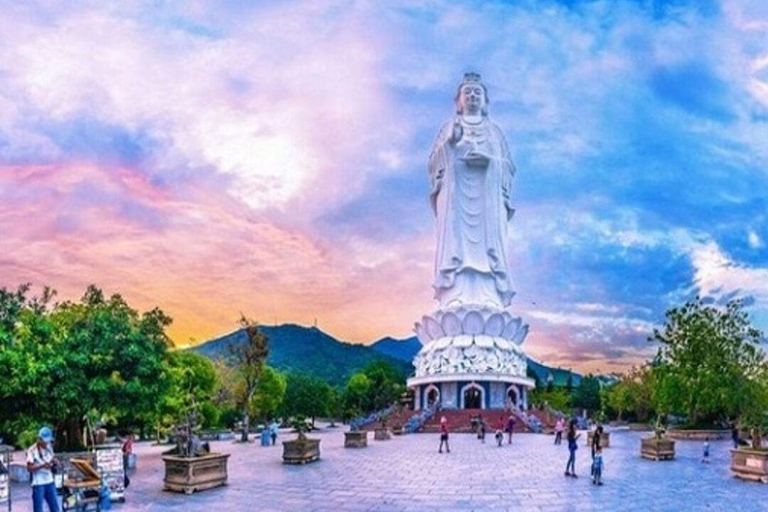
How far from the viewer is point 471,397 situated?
7269cm

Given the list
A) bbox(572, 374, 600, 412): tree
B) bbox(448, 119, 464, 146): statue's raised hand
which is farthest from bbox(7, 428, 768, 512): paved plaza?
bbox(572, 374, 600, 412): tree

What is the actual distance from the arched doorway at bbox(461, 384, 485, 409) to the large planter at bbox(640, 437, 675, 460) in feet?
139

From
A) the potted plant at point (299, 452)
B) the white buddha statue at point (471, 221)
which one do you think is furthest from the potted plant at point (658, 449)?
the white buddha statue at point (471, 221)

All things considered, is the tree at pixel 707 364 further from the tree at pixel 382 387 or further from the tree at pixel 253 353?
the tree at pixel 382 387

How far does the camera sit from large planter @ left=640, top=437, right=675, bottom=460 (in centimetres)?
2910

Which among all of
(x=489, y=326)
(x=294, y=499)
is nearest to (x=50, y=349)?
(x=294, y=499)

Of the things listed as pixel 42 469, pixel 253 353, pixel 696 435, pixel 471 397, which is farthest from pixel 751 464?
pixel 471 397

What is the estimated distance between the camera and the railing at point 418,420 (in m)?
57.7

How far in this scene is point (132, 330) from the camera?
27.8 meters

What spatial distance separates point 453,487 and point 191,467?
6.77 meters

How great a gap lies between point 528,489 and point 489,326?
5635 cm

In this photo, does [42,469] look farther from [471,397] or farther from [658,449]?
[471,397]

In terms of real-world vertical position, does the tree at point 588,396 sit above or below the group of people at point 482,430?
above

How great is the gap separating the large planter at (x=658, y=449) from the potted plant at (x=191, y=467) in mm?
17025
